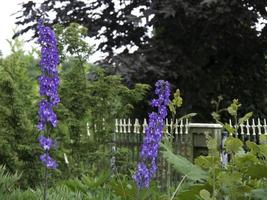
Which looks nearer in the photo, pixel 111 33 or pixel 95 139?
pixel 95 139

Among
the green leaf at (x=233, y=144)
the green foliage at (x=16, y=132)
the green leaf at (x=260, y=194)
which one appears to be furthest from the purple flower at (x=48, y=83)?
the green foliage at (x=16, y=132)

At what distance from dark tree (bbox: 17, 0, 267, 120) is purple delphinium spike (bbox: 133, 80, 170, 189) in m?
6.47

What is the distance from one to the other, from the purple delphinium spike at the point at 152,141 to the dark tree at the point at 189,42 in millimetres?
6466

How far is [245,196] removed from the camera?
2.76 metres

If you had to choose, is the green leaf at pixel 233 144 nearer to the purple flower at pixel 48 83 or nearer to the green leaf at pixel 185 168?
the green leaf at pixel 185 168

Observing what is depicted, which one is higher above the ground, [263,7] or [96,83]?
[263,7]

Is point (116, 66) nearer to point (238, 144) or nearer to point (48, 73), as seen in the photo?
Result: point (48, 73)

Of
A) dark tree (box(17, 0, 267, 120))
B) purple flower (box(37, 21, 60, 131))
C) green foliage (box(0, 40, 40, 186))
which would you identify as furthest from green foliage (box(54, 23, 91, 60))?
purple flower (box(37, 21, 60, 131))

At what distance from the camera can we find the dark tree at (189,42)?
10.1 metres

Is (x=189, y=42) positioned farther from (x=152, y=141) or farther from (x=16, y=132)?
(x=152, y=141)

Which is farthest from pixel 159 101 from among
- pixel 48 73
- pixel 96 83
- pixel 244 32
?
pixel 244 32

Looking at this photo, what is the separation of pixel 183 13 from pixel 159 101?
7.77 meters

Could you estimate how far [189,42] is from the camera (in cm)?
1141

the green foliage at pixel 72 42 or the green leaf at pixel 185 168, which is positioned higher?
the green foliage at pixel 72 42
